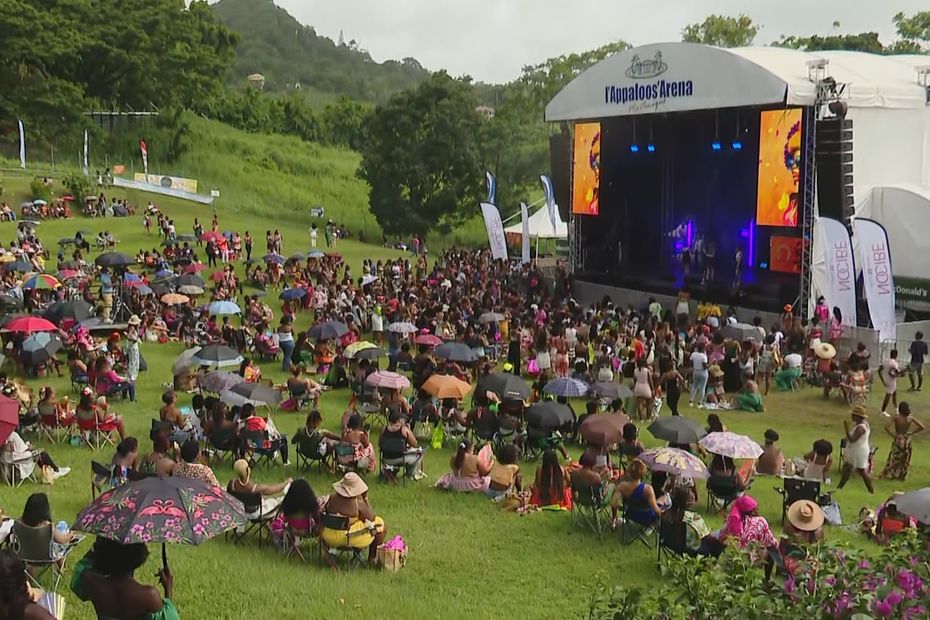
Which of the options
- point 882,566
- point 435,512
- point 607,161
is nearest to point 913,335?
point 607,161

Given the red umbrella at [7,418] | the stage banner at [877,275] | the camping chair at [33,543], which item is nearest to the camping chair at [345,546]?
the camping chair at [33,543]

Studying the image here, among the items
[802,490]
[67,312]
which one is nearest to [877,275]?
[802,490]

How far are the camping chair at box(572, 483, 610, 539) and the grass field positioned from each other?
0.62 ft

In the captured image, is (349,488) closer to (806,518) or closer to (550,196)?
(806,518)

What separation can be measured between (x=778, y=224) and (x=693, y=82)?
14.3 feet

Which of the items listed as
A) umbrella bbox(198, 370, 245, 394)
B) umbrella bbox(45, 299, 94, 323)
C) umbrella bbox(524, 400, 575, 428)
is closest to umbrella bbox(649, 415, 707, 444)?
umbrella bbox(524, 400, 575, 428)

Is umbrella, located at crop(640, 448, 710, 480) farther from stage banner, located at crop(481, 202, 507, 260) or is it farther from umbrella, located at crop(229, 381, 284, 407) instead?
stage banner, located at crop(481, 202, 507, 260)

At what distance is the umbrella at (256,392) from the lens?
1259cm

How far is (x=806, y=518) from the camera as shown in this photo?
27.8 feet

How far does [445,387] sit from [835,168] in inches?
529

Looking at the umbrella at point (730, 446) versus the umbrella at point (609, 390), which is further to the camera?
the umbrella at point (609, 390)

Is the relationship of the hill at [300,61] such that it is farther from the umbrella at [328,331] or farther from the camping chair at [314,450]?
the camping chair at [314,450]

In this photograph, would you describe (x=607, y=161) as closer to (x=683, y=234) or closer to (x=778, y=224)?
(x=683, y=234)

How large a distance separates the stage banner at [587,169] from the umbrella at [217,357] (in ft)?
57.4
